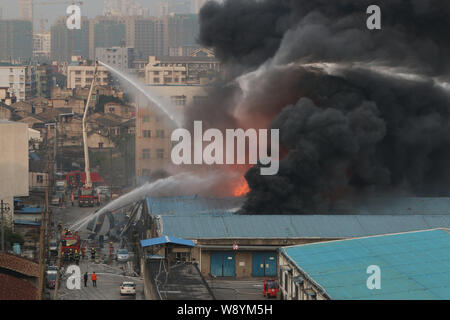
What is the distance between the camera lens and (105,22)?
18475 cm

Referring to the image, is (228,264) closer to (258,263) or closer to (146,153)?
(258,263)

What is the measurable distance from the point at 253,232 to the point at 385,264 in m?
8.50

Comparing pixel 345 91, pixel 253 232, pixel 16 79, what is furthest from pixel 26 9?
pixel 253 232

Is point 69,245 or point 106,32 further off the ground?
point 106,32

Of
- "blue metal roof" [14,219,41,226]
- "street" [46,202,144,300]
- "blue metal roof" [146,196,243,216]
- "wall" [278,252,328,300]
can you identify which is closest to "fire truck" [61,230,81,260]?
"street" [46,202,144,300]

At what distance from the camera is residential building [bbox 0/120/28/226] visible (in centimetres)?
3990

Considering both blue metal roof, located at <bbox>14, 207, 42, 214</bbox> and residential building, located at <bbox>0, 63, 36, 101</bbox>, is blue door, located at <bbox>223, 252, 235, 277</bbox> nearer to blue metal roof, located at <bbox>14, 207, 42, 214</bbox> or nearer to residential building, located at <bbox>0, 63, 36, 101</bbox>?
blue metal roof, located at <bbox>14, 207, 42, 214</bbox>

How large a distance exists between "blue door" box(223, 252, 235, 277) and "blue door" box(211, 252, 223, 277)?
→ 11 centimetres

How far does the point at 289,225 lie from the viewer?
100 ft

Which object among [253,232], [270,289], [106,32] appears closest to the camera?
[270,289]

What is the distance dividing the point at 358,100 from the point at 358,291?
18.8 metres

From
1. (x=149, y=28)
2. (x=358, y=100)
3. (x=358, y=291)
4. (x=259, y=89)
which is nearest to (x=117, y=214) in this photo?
(x=259, y=89)

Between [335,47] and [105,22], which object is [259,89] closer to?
[335,47]
